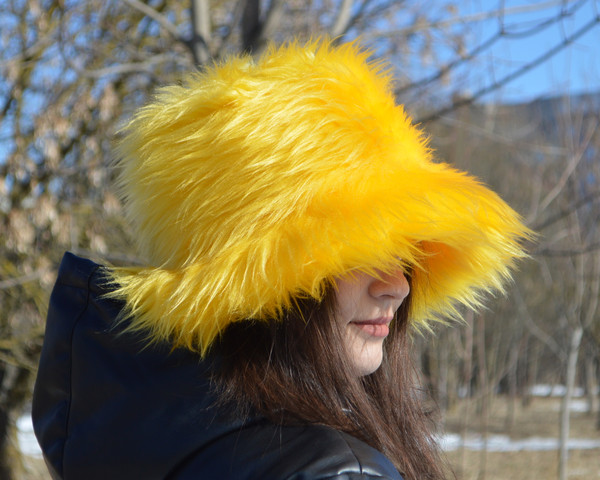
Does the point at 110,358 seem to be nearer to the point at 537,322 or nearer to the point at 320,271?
the point at 320,271

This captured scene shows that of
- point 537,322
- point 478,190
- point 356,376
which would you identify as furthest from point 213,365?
point 537,322

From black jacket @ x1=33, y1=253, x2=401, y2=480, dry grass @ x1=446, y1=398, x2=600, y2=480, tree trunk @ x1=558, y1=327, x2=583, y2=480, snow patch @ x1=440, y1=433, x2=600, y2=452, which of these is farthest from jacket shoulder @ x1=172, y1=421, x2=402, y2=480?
snow patch @ x1=440, y1=433, x2=600, y2=452

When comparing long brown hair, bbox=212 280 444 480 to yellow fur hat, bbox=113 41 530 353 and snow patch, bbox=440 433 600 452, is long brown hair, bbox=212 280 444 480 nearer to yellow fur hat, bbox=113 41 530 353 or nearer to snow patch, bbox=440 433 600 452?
yellow fur hat, bbox=113 41 530 353

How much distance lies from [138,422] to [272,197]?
44cm

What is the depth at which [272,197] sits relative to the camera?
115 cm

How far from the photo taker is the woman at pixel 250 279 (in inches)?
40.2

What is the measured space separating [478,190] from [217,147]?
0.54 metres

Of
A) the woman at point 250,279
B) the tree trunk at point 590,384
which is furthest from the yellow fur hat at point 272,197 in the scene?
the tree trunk at point 590,384

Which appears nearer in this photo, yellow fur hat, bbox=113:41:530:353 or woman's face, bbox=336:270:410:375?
yellow fur hat, bbox=113:41:530:353

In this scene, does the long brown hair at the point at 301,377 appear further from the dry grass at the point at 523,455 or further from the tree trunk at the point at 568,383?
the tree trunk at the point at 568,383

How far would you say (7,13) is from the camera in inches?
213

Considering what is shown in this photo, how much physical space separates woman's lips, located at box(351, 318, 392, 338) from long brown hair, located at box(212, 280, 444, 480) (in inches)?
2.9

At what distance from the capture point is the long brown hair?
105cm

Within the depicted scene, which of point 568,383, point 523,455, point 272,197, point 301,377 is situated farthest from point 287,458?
point 523,455
